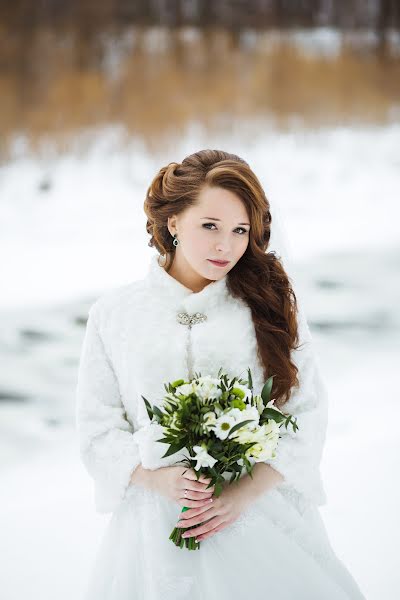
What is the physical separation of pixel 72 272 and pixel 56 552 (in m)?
1.96

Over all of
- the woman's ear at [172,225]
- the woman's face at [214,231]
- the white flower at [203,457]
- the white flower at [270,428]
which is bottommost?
the white flower at [203,457]

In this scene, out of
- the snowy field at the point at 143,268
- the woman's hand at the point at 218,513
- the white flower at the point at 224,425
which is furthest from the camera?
the snowy field at the point at 143,268

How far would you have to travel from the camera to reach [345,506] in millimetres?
3150

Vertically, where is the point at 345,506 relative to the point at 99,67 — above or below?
below

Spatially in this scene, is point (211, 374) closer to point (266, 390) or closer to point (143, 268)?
point (266, 390)

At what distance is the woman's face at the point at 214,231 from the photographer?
1.66 metres

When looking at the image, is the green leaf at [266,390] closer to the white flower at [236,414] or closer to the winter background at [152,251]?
the white flower at [236,414]

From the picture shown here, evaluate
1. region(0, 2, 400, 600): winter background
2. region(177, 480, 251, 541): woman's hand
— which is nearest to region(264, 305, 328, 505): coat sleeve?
region(177, 480, 251, 541): woman's hand

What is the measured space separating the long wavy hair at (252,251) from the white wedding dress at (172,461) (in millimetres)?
38

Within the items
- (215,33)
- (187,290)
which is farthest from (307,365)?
(215,33)

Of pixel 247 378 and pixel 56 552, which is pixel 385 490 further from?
pixel 247 378

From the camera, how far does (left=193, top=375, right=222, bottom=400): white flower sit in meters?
1.49

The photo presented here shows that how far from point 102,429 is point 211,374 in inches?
10.9

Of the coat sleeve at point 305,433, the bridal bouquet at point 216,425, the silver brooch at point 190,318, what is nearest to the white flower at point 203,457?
the bridal bouquet at point 216,425
